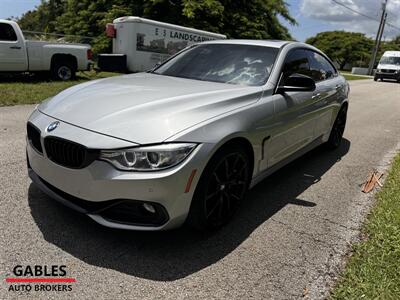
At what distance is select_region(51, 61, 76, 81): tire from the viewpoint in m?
11.9

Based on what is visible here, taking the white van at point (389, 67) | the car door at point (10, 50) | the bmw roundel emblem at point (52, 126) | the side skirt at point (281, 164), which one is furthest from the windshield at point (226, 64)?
the white van at point (389, 67)

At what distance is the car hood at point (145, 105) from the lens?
2.72 metres

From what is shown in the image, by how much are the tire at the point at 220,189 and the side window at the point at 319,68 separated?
2.27m

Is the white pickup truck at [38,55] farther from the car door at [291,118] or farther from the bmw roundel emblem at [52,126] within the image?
the bmw roundel emblem at [52,126]

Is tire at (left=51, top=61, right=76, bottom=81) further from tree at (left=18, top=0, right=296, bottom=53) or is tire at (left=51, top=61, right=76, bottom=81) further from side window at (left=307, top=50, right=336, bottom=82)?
tree at (left=18, top=0, right=296, bottom=53)

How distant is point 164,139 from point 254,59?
76.0 inches

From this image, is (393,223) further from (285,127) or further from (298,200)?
(285,127)

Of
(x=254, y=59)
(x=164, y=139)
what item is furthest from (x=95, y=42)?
(x=164, y=139)

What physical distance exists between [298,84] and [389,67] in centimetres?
2819

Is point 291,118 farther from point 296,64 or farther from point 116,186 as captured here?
point 116,186

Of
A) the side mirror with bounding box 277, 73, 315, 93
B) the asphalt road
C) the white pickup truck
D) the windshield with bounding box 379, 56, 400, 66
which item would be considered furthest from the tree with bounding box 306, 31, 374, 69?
the asphalt road

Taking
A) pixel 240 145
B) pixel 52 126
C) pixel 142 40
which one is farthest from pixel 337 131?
pixel 142 40

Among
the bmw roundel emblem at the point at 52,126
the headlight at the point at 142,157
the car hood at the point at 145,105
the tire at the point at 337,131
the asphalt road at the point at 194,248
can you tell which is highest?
the car hood at the point at 145,105

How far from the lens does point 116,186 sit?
2588 millimetres
